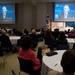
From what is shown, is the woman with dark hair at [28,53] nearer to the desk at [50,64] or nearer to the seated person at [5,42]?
the desk at [50,64]

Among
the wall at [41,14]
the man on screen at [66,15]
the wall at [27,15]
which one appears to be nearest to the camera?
the man on screen at [66,15]

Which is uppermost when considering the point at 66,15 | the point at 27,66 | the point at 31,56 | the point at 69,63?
the point at 66,15

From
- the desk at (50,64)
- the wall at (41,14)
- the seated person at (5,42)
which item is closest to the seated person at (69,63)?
the desk at (50,64)

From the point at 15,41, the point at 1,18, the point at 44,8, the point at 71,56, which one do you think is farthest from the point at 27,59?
the point at 1,18

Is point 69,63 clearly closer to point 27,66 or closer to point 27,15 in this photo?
point 27,66

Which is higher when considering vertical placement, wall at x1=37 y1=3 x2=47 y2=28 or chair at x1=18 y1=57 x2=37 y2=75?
wall at x1=37 y1=3 x2=47 y2=28

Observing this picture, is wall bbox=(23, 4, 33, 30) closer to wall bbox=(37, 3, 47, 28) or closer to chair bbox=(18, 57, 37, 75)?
wall bbox=(37, 3, 47, 28)

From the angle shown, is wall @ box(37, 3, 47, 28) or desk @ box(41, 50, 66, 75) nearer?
desk @ box(41, 50, 66, 75)

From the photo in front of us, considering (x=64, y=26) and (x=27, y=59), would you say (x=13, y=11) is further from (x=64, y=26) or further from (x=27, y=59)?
(x=27, y=59)

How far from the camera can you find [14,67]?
5.90 meters

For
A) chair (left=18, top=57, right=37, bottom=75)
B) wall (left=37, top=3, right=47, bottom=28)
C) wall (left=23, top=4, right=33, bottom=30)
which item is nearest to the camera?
chair (left=18, top=57, right=37, bottom=75)

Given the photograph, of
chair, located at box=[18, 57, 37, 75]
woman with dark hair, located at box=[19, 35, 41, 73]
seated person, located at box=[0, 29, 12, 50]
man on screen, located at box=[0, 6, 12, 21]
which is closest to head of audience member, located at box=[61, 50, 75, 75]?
chair, located at box=[18, 57, 37, 75]

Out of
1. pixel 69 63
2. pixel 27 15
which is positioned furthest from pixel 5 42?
pixel 27 15

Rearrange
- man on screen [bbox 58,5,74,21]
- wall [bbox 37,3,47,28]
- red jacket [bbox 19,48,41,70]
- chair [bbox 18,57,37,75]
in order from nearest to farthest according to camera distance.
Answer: chair [bbox 18,57,37,75] → red jacket [bbox 19,48,41,70] → man on screen [bbox 58,5,74,21] → wall [bbox 37,3,47,28]
